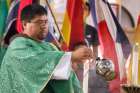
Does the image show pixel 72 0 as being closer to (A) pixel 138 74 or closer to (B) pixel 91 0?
(B) pixel 91 0

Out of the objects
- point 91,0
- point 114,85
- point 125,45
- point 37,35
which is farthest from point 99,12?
point 37,35

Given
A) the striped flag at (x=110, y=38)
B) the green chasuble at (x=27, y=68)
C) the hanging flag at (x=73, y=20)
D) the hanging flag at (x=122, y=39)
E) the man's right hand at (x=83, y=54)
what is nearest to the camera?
the man's right hand at (x=83, y=54)

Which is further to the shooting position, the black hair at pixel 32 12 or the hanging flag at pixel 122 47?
the hanging flag at pixel 122 47

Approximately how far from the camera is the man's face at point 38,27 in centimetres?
311

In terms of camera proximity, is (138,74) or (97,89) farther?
(138,74)

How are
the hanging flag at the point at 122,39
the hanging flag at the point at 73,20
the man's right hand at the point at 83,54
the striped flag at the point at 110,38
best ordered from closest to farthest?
1. the man's right hand at the point at 83,54
2. the hanging flag at the point at 73,20
3. the striped flag at the point at 110,38
4. the hanging flag at the point at 122,39

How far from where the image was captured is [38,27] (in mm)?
3119

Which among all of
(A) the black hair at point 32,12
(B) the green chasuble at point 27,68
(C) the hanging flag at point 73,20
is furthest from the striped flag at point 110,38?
(B) the green chasuble at point 27,68

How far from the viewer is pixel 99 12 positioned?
5238 millimetres

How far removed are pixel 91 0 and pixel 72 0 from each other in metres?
0.56

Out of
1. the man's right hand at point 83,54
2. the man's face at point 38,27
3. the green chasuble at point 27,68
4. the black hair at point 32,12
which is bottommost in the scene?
the green chasuble at point 27,68

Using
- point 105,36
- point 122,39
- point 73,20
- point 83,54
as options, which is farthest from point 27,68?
point 122,39

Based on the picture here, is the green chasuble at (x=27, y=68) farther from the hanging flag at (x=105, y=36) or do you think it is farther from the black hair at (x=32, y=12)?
the hanging flag at (x=105, y=36)

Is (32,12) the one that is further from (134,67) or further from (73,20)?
(134,67)
